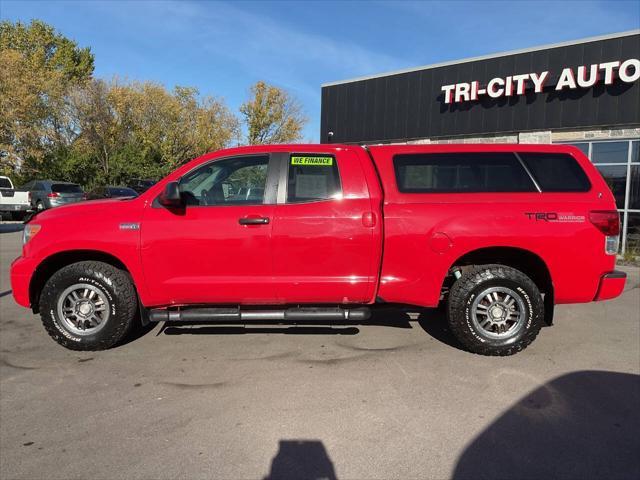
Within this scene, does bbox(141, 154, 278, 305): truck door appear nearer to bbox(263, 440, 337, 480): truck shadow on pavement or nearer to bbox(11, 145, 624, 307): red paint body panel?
bbox(11, 145, 624, 307): red paint body panel

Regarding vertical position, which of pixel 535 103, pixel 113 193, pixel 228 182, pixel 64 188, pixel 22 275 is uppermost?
pixel 535 103

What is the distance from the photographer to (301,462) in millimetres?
2816

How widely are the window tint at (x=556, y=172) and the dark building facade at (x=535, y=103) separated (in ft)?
29.5

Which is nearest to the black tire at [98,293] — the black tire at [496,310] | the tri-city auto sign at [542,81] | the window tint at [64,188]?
the black tire at [496,310]

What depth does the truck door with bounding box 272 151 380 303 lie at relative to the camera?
429 centimetres

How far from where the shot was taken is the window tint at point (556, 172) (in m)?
4.43

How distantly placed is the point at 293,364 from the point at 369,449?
147 cm

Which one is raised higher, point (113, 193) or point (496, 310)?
point (113, 193)

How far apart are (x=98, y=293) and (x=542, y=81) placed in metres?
12.9

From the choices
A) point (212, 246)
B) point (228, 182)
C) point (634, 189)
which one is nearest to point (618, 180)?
point (634, 189)

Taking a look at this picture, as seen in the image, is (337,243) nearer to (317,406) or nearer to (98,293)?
(317,406)

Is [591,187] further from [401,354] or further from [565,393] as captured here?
[401,354]

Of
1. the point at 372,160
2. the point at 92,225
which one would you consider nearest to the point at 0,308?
the point at 92,225

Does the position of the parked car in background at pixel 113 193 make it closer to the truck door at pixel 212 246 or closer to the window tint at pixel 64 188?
the window tint at pixel 64 188
